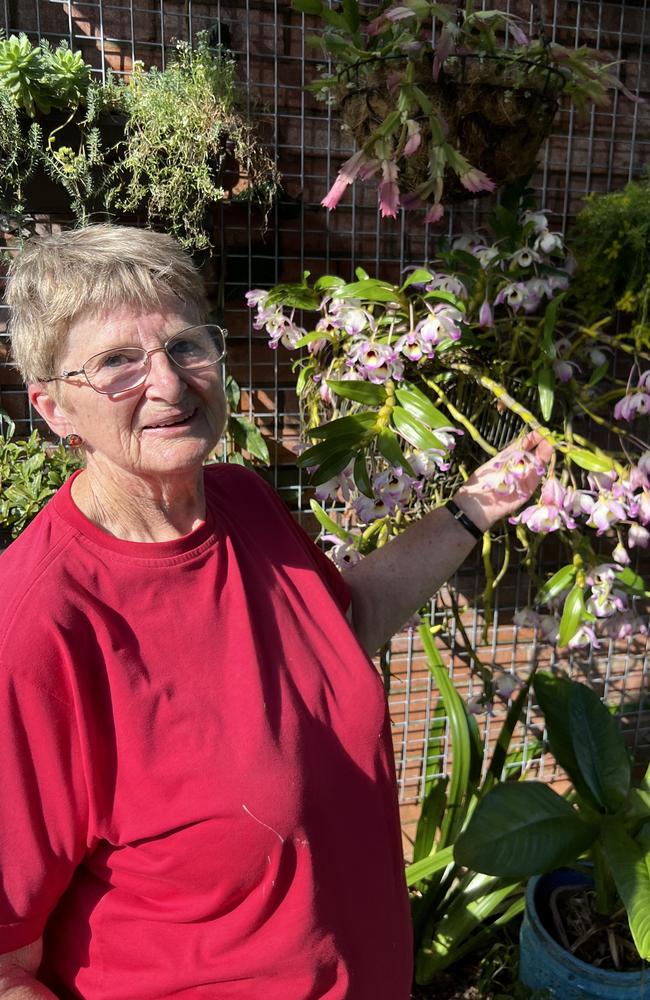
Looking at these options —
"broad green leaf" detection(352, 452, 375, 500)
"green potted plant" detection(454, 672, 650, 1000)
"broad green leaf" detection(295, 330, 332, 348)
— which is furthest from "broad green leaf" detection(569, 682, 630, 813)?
"broad green leaf" detection(295, 330, 332, 348)

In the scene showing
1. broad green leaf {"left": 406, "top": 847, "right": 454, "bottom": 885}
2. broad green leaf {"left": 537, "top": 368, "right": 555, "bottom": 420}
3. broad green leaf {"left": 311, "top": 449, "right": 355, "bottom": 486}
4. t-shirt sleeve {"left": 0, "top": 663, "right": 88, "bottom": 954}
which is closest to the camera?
t-shirt sleeve {"left": 0, "top": 663, "right": 88, "bottom": 954}

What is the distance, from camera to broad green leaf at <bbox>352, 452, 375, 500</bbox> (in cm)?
134

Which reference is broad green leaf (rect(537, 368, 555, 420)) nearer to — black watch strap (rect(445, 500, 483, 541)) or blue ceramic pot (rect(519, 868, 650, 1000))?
black watch strap (rect(445, 500, 483, 541))

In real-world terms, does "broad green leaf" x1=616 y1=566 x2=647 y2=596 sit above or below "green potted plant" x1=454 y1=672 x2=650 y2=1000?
above

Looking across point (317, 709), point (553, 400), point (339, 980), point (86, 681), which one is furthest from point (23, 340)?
point (553, 400)

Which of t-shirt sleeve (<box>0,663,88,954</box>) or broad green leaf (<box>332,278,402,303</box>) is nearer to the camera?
t-shirt sleeve (<box>0,663,88,954</box>)

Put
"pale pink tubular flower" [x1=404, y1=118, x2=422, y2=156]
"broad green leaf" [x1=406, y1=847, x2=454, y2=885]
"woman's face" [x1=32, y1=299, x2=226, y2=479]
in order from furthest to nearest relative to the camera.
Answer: "broad green leaf" [x1=406, y1=847, x2=454, y2=885]
"pale pink tubular flower" [x1=404, y1=118, x2=422, y2=156]
"woman's face" [x1=32, y1=299, x2=226, y2=479]

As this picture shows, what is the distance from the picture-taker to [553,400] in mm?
1532

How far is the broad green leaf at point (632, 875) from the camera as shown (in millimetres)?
1423

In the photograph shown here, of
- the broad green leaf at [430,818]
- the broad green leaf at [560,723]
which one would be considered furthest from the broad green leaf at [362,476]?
the broad green leaf at [430,818]

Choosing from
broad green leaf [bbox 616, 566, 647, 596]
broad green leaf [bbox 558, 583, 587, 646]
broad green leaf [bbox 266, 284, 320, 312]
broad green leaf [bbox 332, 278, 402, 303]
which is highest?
broad green leaf [bbox 332, 278, 402, 303]

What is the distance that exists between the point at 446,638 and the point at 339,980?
130cm

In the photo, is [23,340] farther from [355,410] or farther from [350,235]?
[350,235]

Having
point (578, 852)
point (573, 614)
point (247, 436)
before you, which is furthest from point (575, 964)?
point (247, 436)
